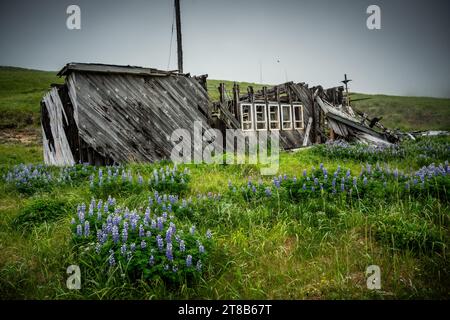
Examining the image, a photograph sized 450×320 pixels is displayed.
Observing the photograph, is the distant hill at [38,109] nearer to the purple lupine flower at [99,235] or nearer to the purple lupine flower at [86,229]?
the purple lupine flower at [86,229]

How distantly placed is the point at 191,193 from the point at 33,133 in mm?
23118

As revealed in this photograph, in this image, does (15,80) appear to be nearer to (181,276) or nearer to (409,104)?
(181,276)

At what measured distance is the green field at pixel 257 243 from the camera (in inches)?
115

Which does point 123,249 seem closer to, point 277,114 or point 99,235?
point 99,235

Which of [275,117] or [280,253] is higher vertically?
[275,117]

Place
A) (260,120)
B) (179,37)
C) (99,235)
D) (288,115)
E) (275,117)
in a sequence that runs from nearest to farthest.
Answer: (99,235)
(179,37)
(260,120)
(275,117)
(288,115)

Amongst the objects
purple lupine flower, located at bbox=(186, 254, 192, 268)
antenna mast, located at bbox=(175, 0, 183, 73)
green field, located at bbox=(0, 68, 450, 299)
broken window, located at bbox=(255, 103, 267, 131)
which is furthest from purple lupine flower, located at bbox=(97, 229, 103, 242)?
broken window, located at bbox=(255, 103, 267, 131)

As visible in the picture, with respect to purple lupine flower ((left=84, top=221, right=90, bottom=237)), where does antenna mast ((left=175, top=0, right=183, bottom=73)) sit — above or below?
above

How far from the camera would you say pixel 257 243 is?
3.97 m

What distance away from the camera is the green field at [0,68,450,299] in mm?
2914

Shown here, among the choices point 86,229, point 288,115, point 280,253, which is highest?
point 288,115

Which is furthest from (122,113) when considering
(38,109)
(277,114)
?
(38,109)

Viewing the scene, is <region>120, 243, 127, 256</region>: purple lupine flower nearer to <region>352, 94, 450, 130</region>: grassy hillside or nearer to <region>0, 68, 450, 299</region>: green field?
<region>0, 68, 450, 299</region>: green field
